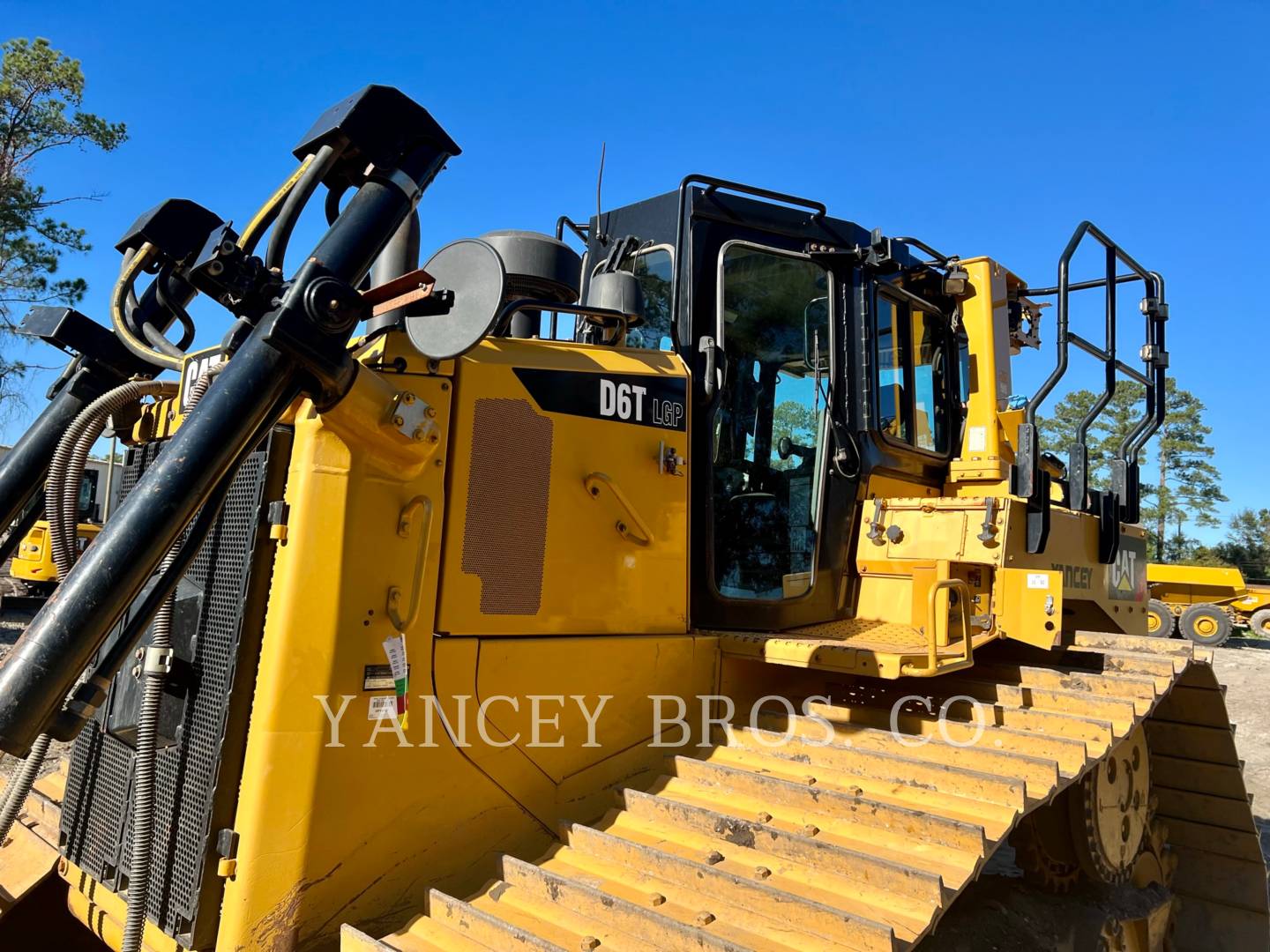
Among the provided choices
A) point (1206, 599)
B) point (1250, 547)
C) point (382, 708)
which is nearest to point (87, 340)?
point (382, 708)

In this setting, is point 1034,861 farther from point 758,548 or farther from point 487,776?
point 487,776

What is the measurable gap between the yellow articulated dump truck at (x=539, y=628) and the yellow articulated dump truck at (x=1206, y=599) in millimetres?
20392

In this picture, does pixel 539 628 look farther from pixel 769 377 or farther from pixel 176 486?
pixel 769 377

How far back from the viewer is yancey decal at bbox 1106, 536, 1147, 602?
5.33 metres

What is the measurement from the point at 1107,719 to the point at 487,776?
78.6 inches

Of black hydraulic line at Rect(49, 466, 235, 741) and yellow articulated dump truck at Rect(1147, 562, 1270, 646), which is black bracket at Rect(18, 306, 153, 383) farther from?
yellow articulated dump truck at Rect(1147, 562, 1270, 646)

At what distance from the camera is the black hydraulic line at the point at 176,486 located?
2031 millimetres

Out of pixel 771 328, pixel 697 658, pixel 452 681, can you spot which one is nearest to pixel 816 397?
pixel 771 328

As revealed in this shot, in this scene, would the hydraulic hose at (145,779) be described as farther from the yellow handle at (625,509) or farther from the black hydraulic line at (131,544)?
the yellow handle at (625,509)

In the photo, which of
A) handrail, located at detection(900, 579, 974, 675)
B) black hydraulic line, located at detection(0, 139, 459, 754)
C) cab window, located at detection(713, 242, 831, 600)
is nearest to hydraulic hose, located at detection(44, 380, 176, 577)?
black hydraulic line, located at detection(0, 139, 459, 754)

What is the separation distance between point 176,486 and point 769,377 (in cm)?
241

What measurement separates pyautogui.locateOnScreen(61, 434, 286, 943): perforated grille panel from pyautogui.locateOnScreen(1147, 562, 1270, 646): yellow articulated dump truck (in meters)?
23.1

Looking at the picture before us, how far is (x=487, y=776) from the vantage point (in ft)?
9.40

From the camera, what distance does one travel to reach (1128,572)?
5582 millimetres
